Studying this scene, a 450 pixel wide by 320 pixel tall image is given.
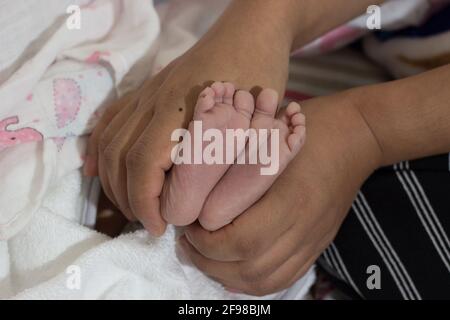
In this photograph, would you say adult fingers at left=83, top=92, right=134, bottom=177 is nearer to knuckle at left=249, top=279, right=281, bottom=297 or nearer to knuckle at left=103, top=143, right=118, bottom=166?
knuckle at left=103, top=143, right=118, bottom=166

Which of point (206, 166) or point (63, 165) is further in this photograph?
point (63, 165)

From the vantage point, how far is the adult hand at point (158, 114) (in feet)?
1.68

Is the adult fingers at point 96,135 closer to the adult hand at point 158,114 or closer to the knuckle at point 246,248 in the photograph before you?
the adult hand at point 158,114

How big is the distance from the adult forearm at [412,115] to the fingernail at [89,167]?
284mm

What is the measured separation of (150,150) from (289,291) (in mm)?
278

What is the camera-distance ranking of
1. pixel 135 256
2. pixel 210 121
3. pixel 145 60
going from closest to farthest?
pixel 210 121 → pixel 135 256 → pixel 145 60

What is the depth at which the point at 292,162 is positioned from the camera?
0.56 meters

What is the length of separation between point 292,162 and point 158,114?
0.44 feet

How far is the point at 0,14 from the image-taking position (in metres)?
0.60

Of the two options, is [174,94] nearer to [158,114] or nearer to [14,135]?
[158,114]

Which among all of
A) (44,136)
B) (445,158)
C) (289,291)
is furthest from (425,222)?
(44,136)

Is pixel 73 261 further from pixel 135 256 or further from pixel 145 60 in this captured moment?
pixel 145 60

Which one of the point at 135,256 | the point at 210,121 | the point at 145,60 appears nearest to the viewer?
the point at 210,121

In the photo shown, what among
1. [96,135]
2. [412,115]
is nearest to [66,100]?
[96,135]
